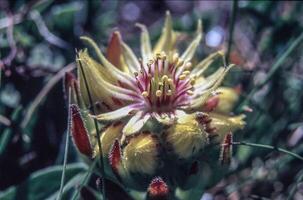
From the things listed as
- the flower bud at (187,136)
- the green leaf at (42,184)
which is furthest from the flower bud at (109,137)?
the green leaf at (42,184)

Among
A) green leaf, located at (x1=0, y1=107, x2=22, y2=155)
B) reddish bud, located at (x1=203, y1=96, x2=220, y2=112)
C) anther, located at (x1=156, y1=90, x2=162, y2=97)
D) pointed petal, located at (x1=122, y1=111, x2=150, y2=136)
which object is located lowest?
green leaf, located at (x1=0, y1=107, x2=22, y2=155)

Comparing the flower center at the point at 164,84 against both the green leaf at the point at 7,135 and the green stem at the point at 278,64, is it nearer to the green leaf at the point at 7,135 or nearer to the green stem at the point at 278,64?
the green stem at the point at 278,64

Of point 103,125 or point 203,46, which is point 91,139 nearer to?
point 103,125

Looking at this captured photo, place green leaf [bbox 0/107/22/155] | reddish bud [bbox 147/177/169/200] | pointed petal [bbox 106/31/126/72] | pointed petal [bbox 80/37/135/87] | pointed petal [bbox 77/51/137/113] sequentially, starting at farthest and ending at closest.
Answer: green leaf [bbox 0/107/22/155], pointed petal [bbox 106/31/126/72], pointed petal [bbox 80/37/135/87], pointed petal [bbox 77/51/137/113], reddish bud [bbox 147/177/169/200]

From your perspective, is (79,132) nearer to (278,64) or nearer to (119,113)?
(119,113)

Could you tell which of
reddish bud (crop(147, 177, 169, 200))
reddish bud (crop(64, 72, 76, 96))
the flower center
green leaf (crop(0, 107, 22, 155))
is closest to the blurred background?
green leaf (crop(0, 107, 22, 155))

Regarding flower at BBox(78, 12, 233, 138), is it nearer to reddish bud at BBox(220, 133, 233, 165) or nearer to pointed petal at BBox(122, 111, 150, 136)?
pointed petal at BBox(122, 111, 150, 136)

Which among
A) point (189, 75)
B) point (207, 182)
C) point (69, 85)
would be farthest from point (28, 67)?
point (207, 182)
